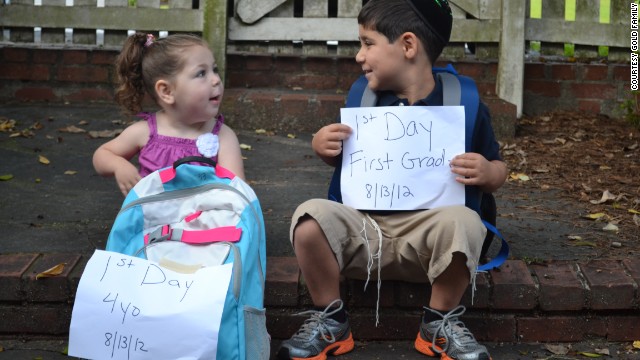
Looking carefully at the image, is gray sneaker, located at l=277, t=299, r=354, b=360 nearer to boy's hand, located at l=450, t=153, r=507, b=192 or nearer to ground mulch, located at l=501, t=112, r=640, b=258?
boy's hand, located at l=450, t=153, r=507, b=192

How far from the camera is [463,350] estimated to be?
9.89ft

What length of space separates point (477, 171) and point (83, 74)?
13.2ft

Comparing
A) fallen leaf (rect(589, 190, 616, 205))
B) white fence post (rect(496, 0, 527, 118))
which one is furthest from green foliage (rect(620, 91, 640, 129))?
fallen leaf (rect(589, 190, 616, 205))

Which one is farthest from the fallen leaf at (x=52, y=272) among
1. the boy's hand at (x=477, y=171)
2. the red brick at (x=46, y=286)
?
the boy's hand at (x=477, y=171)

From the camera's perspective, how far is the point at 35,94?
6508 millimetres

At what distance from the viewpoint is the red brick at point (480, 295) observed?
3.29 metres

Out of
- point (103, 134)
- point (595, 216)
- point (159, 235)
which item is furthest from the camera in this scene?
point (103, 134)

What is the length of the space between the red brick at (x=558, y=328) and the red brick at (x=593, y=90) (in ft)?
10.9

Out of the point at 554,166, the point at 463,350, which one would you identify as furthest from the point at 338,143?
the point at 554,166

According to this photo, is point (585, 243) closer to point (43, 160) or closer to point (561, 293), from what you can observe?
point (561, 293)

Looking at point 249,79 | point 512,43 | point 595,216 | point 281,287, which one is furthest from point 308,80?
point 281,287

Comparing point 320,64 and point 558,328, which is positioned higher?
point 320,64

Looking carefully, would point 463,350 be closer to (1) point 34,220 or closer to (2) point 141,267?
(2) point 141,267

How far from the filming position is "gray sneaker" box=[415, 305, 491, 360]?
3018mm
